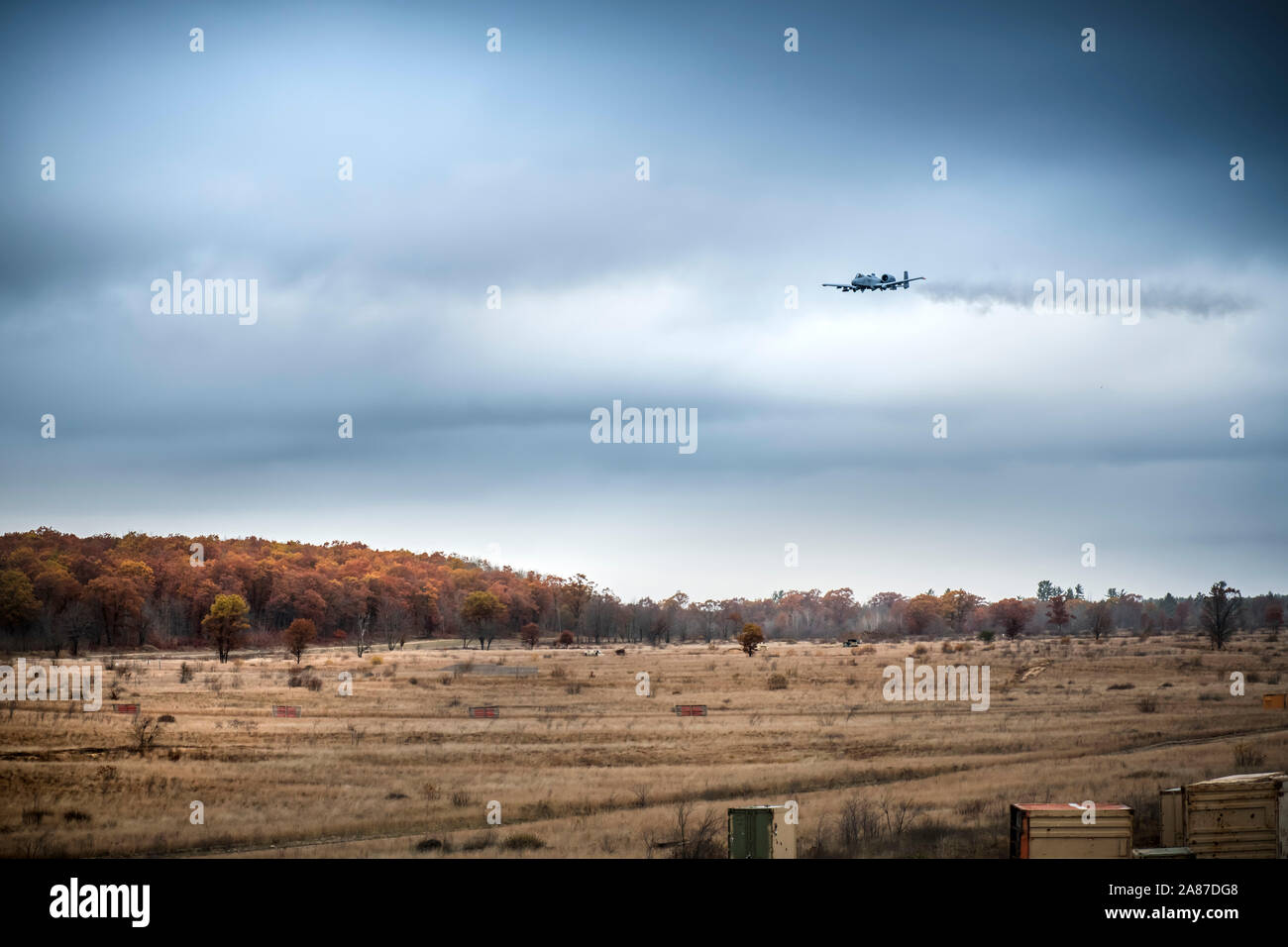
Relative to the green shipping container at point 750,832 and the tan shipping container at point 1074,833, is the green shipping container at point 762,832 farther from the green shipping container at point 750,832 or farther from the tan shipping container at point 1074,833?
the tan shipping container at point 1074,833

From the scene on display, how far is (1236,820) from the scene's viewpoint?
27641 millimetres

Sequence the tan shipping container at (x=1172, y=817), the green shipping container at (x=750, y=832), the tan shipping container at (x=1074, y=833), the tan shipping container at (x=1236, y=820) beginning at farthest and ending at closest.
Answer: the tan shipping container at (x=1172, y=817) < the tan shipping container at (x=1236, y=820) < the green shipping container at (x=750, y=832) < the tan shipping container at (x=1074, y=833)

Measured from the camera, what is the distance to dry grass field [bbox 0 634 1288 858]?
33.3 meters

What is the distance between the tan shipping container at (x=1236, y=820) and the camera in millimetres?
27547

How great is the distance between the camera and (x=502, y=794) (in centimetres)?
A: 3984

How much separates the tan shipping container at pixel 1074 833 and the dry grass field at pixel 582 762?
4864 millimetres

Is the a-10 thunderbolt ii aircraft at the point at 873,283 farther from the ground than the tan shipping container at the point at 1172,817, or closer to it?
farther from the ground

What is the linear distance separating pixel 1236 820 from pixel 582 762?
89.5 ft

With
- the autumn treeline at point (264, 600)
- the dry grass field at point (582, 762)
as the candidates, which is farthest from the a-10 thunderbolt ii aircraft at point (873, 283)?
the autumn treeline at point (264, 600)

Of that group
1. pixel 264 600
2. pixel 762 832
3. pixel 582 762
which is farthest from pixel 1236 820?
pixel 264 600

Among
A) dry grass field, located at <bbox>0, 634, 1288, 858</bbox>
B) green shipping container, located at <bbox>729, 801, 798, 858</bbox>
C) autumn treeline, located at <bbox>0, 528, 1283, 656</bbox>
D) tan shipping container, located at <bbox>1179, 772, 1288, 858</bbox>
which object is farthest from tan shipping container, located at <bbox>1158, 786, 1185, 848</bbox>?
autumn treeline, located at <bbox>0, 528, 1283, 656</bbox>

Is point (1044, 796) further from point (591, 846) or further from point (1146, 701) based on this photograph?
point (1146, 701)
